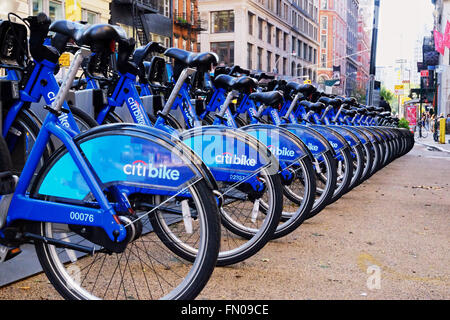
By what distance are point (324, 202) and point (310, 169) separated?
835 millimetres

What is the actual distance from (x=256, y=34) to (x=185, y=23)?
662 inches

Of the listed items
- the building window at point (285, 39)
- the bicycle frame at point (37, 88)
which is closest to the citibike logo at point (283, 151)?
the bicycle frame at point (37, 88)

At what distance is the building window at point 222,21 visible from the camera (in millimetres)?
52125

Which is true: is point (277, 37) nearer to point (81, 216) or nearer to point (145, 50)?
point (145, 50)

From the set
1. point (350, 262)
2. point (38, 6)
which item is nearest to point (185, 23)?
point (38, 6)

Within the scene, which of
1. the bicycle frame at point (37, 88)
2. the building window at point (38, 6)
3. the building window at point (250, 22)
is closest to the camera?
the bicycle frame at point (37, 88)

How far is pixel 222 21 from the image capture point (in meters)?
52.5

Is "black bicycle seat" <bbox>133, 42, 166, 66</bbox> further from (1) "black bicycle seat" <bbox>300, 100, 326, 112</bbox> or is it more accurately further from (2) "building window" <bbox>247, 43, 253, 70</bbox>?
(2) "building window" <bbox>247, 43, 253, 70</bbox>

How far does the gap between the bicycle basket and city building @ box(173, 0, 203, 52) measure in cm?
3547

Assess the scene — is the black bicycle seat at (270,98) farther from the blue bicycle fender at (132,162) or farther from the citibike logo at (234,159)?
the blue bicycle fender at (132,162)

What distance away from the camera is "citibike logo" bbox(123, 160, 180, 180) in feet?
8.96

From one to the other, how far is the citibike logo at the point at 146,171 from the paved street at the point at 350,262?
82 cm

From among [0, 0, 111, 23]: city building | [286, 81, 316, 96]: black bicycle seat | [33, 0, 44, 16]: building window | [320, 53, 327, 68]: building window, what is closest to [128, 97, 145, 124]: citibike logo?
[286, 81, 316, 96]: black bicycle seat

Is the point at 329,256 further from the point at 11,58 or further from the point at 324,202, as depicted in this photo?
the point at 11,58
